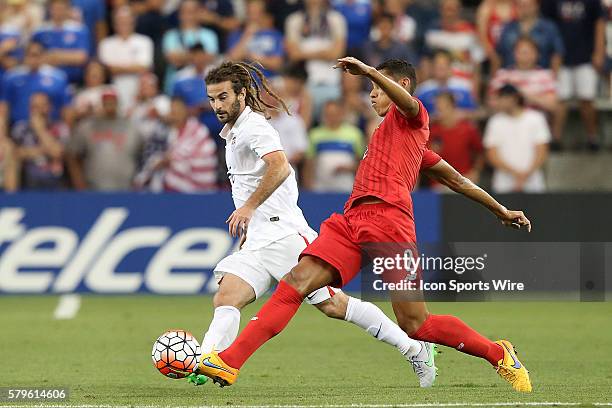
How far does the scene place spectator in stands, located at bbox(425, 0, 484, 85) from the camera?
17906mm

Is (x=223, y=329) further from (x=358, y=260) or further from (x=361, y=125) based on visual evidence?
(x=361, y=125)

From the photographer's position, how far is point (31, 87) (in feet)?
55.7

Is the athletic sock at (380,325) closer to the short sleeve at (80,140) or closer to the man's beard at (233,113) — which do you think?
the man's beard at (233,113)

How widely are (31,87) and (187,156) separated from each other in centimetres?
247

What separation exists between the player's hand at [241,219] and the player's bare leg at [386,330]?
1.02m

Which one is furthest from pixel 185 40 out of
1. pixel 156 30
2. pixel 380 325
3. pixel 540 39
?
pixel 380 325

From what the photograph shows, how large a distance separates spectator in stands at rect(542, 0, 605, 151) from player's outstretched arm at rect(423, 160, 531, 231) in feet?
32.1

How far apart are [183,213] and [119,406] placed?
7.84 m

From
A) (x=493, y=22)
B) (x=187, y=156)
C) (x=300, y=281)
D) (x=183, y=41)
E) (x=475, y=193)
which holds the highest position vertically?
(x=493, y=22)

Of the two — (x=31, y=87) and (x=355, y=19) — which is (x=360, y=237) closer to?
(x=31, y=87)

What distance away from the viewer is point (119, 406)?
7.50 m

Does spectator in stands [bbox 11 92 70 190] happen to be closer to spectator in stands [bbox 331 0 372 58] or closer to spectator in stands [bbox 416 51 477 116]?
spectator in stands [bbox 331 0 372 58]

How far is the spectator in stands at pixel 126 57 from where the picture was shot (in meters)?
17.8

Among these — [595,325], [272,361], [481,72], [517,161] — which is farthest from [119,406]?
[481,72]
